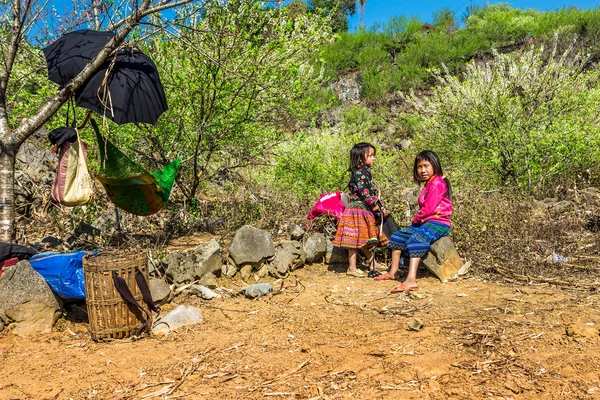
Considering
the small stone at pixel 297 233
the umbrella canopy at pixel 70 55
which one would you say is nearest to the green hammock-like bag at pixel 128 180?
the umbrella canopy at pixel 70 55

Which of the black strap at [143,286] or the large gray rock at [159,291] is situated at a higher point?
the black strap at [143,286]

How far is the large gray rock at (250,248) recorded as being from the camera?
14.3ft

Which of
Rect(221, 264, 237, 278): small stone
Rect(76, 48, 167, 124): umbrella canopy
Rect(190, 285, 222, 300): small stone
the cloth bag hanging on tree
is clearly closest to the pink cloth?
Rect(221, 264, 237, 278): small stone

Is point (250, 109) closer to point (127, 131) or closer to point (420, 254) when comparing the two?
point (127, 131)

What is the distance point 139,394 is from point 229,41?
343 cm

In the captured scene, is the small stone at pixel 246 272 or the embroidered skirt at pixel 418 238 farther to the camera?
the small stone at pixel 246 272

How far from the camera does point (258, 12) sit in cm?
475

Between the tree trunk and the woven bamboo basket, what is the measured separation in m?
1.12

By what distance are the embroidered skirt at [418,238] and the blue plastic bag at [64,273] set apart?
257 cm

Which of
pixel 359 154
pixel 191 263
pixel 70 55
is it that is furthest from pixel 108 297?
pixel 359 154

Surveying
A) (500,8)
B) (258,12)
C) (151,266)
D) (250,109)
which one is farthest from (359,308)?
(500,8)

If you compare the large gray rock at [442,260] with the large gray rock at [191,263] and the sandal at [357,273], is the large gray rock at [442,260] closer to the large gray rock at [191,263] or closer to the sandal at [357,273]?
the sandal at [357,273]

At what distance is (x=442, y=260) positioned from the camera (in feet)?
13.4

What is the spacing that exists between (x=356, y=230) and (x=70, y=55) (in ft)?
9.55
